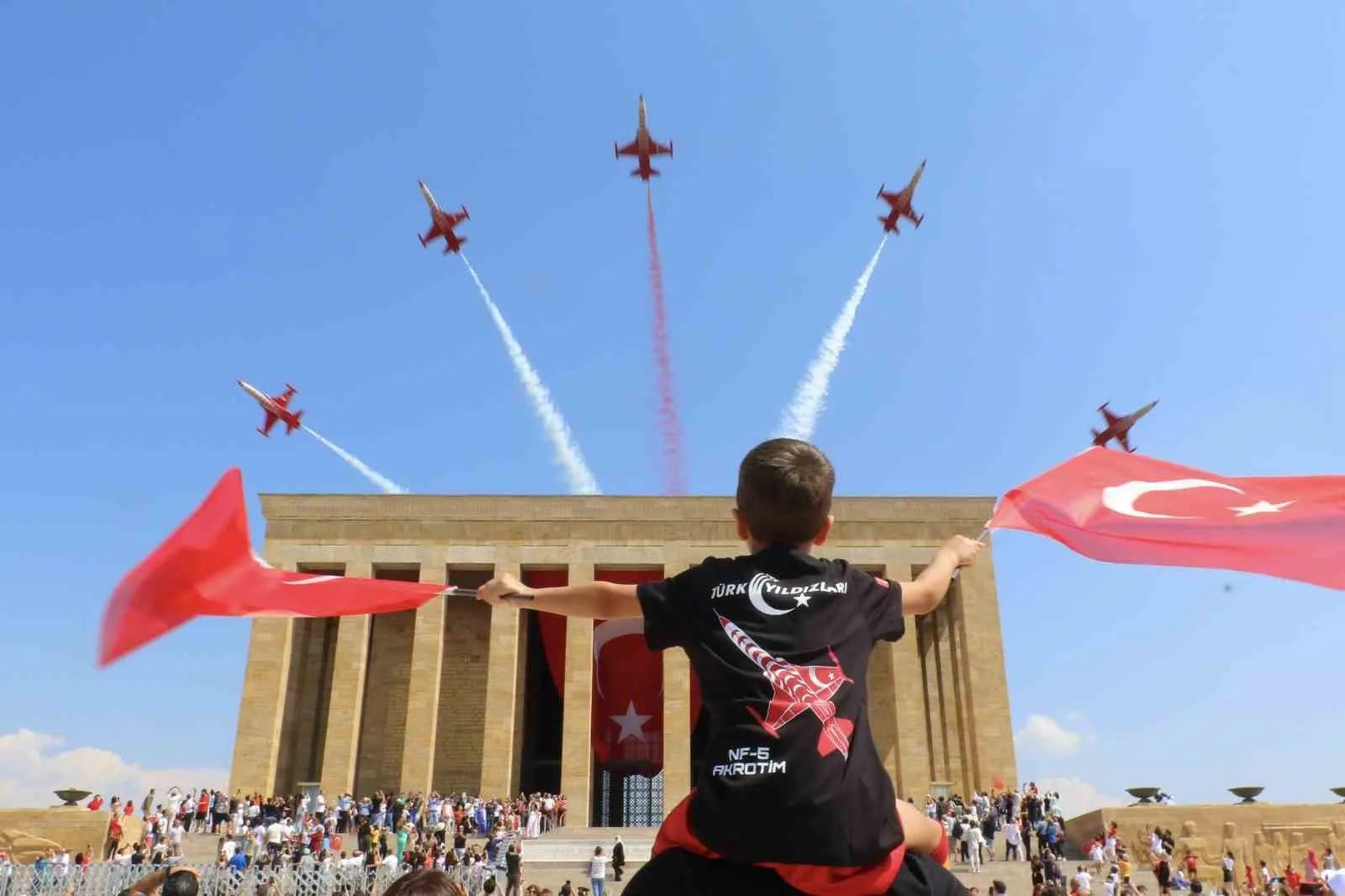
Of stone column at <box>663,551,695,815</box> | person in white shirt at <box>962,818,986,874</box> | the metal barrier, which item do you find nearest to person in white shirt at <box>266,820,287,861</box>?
the metal barrier

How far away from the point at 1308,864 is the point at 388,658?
30008mm

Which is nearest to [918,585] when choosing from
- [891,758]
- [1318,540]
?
[1318,540]

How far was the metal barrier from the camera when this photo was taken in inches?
845

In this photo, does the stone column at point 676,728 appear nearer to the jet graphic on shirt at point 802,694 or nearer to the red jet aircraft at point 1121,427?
the red jet aircraft at point 1121,427

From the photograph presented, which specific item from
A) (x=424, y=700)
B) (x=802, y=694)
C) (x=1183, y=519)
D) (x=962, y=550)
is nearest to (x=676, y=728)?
(x=424, y=700)

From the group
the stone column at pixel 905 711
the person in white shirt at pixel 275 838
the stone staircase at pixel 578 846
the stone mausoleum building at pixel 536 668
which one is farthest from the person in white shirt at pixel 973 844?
the person in white shirt at pixel 275 838

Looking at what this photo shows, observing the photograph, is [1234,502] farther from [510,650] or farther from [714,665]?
[510,650]

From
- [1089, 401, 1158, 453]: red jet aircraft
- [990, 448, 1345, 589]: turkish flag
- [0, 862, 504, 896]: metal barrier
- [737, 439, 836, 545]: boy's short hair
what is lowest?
[0, 862, 504, 896]: metal barrier

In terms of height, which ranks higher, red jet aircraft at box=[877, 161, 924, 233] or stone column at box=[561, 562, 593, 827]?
red jet aircraft at box=[877, 161, 924, 233]

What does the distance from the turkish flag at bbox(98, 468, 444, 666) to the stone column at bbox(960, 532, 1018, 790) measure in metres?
35.7

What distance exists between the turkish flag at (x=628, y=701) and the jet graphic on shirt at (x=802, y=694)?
1359 inches

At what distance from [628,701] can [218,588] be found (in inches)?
1327

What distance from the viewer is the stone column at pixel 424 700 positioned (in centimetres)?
3584

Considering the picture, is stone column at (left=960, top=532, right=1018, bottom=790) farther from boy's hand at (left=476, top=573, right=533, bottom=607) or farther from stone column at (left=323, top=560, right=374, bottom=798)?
boy's hand at (left=476, top=573, right=533, bottom=607)
